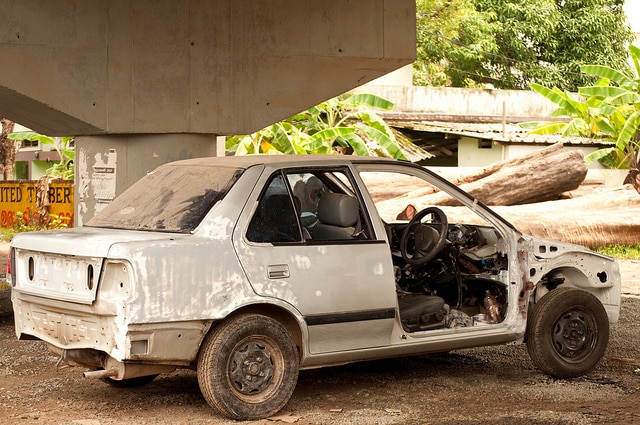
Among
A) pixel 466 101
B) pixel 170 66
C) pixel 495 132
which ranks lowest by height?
pixel 170 66

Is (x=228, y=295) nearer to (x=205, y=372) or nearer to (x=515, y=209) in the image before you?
(x=205, y=372)

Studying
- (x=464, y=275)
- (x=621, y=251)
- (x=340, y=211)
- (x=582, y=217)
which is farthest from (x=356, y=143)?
(x=340, y=211)

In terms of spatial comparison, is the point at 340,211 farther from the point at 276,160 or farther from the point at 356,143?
the point at 356,143

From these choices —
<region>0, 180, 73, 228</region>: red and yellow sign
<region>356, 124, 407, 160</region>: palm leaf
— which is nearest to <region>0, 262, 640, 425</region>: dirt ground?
<region>356, 124, 407, 160</region>: palm leaf

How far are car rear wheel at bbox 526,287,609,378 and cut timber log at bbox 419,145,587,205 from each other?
32.3 feet

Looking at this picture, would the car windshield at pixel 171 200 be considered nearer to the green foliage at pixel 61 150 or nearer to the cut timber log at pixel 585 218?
the cut timber log at pixel 585 218

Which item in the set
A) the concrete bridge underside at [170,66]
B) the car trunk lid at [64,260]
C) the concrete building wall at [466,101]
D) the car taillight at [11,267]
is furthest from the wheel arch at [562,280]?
the concrete building wall at [466,101]

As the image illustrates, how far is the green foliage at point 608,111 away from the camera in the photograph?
23.8m

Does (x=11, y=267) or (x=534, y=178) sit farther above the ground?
(x=534, y=178)

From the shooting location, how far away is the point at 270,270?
664cm

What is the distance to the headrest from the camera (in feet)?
23.2

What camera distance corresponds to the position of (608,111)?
2423 cm

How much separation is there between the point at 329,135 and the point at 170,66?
10.5 meters

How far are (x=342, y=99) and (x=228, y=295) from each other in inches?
745
